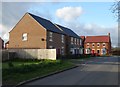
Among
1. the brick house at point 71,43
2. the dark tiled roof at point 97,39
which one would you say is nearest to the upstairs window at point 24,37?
the brick house at point 71,43

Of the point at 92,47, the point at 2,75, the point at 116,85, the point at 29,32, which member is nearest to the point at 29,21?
the point at 29,32

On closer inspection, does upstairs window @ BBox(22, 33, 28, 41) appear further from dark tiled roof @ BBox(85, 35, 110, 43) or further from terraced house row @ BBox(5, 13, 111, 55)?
dark tiled roof @ BBox(85, 35, 110, 43)

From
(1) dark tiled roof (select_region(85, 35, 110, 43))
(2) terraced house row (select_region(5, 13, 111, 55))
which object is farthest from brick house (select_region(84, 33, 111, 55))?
(2) terraced house row (select_region(5, 13, 111, 55))

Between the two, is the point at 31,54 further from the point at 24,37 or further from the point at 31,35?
the point at 24,37

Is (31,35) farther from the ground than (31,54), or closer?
farther from the ground

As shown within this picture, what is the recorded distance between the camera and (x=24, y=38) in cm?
5306

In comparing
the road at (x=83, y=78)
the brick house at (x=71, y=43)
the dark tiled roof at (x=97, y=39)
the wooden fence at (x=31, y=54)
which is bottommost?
the road at (x=83, y=78)

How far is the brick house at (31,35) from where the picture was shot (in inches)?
2005

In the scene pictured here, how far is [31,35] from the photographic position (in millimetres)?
52156

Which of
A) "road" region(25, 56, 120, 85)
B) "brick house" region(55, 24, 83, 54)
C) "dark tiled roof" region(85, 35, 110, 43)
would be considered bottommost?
"road" region(25, 56, 120, 85)

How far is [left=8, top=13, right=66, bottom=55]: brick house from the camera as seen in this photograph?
5094 centimetres

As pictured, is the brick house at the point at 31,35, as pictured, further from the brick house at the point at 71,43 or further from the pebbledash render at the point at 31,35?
the brick house at the point at 71,43

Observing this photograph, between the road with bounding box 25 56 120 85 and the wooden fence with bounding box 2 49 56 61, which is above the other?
the wooden fence with bounding box 2 49 56 61

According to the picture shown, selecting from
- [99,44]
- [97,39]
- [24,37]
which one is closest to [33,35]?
[24,37]
